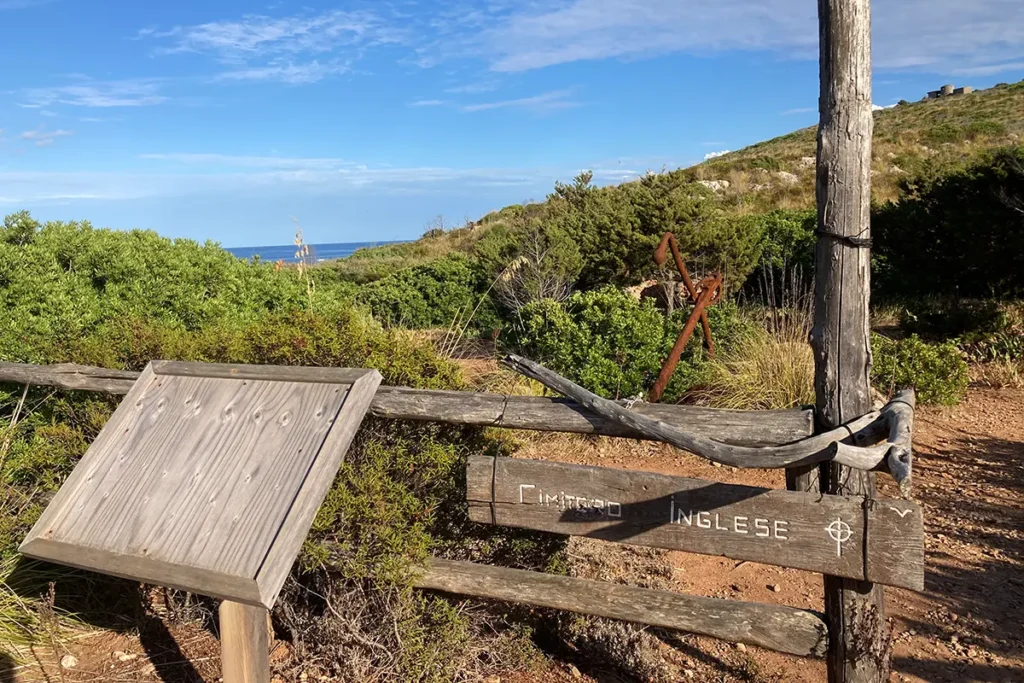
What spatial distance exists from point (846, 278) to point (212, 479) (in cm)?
220

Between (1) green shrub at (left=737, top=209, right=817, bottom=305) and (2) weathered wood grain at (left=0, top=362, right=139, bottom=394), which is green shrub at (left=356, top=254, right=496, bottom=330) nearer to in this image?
(1) green shrub at (left=737, top=209, right=817, bottom=305)

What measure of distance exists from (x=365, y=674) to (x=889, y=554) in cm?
205

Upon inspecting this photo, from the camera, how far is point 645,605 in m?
2.90

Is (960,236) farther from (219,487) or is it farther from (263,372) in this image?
(219,487)

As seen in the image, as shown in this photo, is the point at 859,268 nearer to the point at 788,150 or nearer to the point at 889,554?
the point at 889,554

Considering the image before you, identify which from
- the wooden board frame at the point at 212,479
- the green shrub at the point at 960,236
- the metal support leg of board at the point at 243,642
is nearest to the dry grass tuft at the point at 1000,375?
the green shrub at the point at 960,236

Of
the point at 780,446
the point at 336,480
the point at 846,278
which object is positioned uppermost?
the point at 846,278

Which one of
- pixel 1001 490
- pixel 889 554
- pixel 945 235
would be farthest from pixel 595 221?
pixel 889 554

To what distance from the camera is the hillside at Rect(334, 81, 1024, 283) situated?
23391mm

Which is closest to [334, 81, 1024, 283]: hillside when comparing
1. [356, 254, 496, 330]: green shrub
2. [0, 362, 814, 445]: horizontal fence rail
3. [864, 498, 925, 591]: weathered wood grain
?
[356, 254, 496, 330]: green shrub

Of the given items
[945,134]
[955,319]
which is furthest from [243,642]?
[945,134]

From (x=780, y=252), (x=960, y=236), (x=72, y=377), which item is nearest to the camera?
(x=72, y=377)

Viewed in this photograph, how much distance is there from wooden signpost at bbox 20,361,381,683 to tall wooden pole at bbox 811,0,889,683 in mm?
1619

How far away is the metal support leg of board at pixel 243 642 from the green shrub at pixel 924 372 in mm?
5751
